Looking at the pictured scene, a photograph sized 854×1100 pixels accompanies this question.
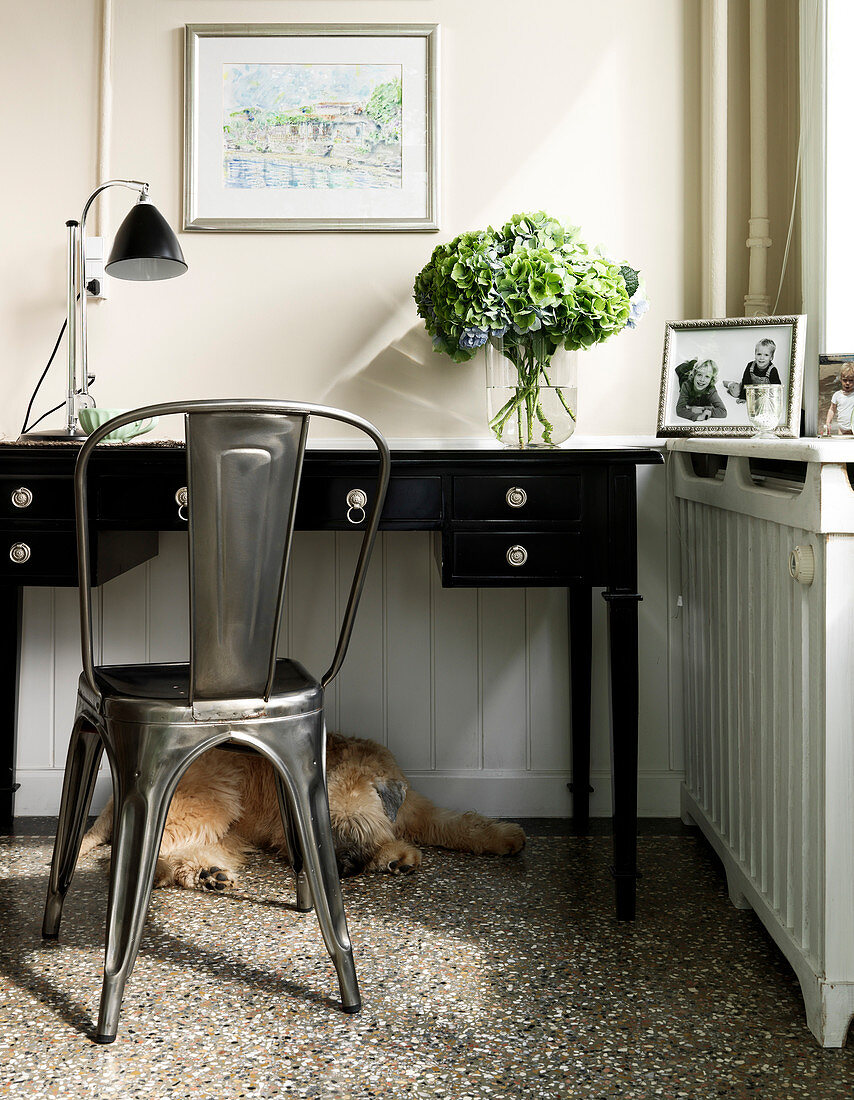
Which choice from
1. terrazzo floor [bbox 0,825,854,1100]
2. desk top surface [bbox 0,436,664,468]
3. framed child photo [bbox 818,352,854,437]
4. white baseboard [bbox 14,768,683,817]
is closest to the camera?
terrazzo floor [bbox 0,825,854,1100]

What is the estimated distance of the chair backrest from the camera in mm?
1260

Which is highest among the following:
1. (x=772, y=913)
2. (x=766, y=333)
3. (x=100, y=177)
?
(x=100, y=177)

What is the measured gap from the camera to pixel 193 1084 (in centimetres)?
123

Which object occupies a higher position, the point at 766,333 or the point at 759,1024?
the point at 766,333

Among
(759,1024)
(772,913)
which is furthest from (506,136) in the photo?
(759,1024)

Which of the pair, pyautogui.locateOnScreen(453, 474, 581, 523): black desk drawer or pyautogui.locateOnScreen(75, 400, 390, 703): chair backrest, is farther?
pyautogui.locateOnScreen(453, 474, 581, 523): black desk drawer

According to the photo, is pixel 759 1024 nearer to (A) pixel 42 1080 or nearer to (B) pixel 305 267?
(A) pixel 42 1080

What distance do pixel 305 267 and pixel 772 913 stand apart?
165 centimetres

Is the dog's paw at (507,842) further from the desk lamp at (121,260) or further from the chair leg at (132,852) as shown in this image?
the desk lamp at (121,260)

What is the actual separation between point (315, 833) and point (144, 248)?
125 cm

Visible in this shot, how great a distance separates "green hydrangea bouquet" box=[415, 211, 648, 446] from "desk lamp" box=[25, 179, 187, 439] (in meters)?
0.57

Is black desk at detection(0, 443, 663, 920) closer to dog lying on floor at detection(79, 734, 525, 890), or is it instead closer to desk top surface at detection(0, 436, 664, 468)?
desk top surface at detection(0, 436, 664, 468)

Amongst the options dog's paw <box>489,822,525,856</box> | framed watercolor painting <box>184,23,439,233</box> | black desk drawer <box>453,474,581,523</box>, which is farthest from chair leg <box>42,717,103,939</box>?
framed watercolor painting <box>184,23,439,233</box>

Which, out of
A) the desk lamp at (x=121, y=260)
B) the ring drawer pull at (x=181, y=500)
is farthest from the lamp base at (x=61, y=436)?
the ring drawer pull at (x=181, y=500)
